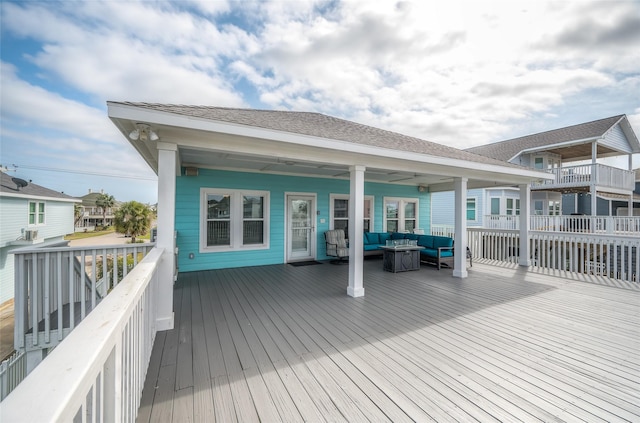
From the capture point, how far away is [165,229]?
338 centimetres

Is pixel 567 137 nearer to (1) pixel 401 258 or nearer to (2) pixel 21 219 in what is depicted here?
(1) pixel 401 258

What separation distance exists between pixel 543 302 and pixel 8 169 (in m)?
22.2

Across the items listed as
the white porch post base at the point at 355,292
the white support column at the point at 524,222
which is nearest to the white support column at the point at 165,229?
the white porch post base at the point at 355,292

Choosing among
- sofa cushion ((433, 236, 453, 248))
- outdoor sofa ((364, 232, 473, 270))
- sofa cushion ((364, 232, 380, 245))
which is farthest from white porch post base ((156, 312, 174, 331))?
sofa cushion ((433, 236, 453, 248))

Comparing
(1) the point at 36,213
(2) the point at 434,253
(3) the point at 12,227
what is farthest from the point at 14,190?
(2) the point at 434,253

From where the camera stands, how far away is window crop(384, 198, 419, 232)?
9.41 metres

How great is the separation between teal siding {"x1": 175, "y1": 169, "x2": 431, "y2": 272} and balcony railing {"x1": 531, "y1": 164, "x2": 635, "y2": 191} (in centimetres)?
983

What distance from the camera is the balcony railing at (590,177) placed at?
12.2 metres

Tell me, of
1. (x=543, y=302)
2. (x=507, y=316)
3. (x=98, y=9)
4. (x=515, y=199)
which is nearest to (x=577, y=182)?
(x=515, y=199)

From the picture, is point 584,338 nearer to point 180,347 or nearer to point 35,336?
point 180,347

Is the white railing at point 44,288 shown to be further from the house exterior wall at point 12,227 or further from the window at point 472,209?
the window at point 472,209

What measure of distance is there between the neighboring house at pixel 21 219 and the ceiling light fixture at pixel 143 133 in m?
10.8

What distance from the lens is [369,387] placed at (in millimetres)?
2268

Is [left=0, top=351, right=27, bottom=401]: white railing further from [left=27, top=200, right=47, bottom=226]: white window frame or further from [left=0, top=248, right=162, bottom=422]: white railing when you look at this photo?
[left=27, top=200, right=47, bottom=226]: white window frame
